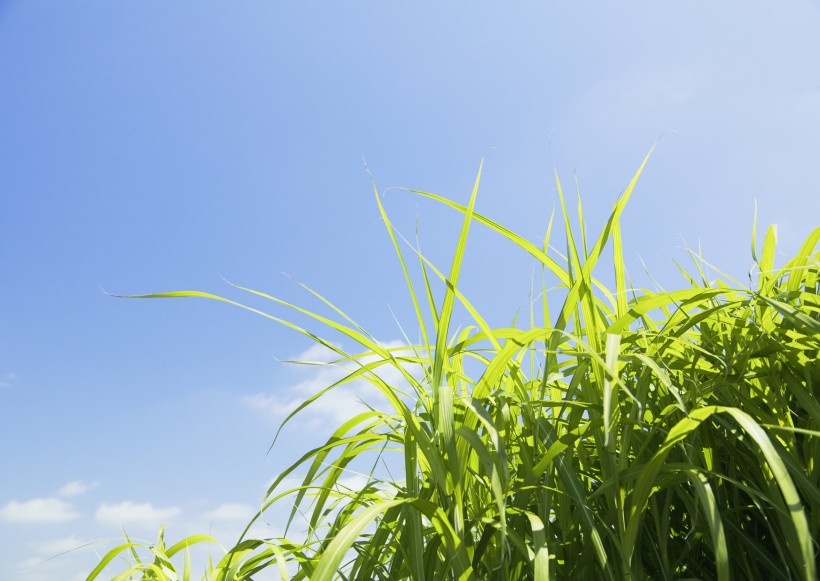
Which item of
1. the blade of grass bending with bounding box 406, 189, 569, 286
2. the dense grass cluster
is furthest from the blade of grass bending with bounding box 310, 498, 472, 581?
the blade of grass bending with bounding box 406, 189, 569, 286

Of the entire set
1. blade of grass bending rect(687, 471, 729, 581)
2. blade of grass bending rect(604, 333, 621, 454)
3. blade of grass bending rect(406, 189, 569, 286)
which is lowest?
blade of grass bending rect(687, 471, 729, 581)

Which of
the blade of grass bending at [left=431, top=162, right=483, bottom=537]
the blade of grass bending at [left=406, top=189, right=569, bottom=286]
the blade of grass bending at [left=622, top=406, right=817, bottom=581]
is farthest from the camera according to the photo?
the blade of grass bending at [left=406, top=189, right=569, bottom=286]

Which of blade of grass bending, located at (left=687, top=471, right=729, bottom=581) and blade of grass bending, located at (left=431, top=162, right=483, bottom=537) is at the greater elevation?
blade of grass bending, located at (left=431, top=162, right=483, bottom=537)

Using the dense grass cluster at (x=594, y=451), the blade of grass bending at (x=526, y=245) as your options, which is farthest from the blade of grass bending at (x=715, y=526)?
the blade of grass bending at (x=526, y=245)

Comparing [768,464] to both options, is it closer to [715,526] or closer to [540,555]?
[715,526]

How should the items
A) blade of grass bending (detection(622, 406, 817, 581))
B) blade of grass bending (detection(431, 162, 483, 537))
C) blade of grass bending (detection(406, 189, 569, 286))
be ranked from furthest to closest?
blade of grass bending (detection(406, 189, 569, 286))
blade of grass bending (detection(431, 162, 483, 537))
blade of grass bending (detection(622, 406, 817, 581))

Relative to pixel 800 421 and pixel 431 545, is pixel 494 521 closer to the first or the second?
pixel 431 545

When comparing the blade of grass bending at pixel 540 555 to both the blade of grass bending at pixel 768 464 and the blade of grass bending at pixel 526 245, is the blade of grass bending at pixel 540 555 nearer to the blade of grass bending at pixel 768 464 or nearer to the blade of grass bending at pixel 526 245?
the blade of grass bending at pixel 768 464

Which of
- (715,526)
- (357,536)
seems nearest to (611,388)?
(715,526)

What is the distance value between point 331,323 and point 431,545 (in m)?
0.38

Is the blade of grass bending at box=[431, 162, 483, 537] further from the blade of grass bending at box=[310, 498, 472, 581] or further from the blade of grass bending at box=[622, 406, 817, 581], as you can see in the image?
the blade of grass bending at box=[622, 406, 817, 581]

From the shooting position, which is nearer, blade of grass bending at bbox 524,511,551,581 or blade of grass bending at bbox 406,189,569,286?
blade of grass bending at bbox 524,511,551,581

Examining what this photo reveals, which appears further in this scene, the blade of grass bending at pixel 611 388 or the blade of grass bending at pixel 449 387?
the blade of grass bending at pixel 449 387

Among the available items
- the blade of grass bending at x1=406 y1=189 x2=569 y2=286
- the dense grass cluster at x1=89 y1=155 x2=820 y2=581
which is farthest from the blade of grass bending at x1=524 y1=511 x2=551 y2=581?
the blade of grass bending at x1=406 y1=189 x2=569 y2=286
